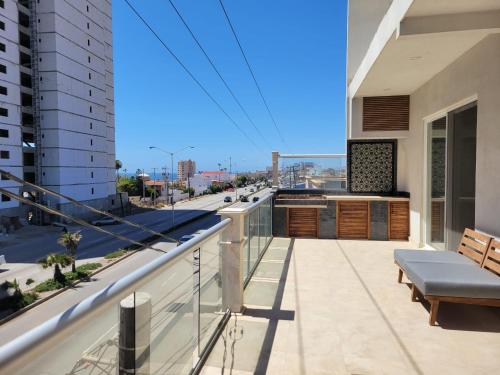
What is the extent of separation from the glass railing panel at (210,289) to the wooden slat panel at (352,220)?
4610mm

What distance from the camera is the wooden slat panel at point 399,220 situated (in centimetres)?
698

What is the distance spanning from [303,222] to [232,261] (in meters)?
4.32

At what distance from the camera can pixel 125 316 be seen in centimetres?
138

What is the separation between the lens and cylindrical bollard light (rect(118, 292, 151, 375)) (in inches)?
54.1

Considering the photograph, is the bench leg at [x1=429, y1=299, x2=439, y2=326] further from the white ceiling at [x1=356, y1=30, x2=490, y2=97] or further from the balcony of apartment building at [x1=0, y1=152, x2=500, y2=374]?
the white ceiling at [x1=356, y1=30, x2=490, y2=97]

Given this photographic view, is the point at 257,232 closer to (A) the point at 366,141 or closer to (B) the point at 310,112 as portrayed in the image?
(A) the point at 366,141

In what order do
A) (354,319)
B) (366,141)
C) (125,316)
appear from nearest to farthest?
1. (125,316)
2. (354,319)
3. (366,141)

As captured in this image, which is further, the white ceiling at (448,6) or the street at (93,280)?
the street at (93,280)

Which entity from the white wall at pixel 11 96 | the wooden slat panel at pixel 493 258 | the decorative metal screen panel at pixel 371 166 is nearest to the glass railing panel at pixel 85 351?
the wooden slat panel at pixel 493 258

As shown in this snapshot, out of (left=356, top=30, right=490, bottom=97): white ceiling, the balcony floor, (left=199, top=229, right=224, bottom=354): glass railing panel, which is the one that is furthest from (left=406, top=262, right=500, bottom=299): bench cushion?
(left=356, top=30, right=490, bottom=97): white ceiling

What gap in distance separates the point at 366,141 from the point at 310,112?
39.6m

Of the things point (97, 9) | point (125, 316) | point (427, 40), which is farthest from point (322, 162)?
point (97, 9)

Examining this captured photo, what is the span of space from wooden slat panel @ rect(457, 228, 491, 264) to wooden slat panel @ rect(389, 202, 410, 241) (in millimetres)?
2859

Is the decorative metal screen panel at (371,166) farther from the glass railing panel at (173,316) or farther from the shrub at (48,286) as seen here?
the shrub at (48,286)
